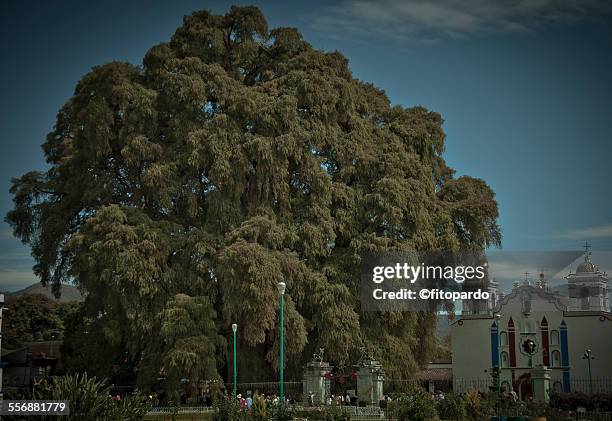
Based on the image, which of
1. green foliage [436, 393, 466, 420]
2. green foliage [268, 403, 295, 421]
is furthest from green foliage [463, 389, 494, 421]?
green foliage [268, 403, 295, 421]

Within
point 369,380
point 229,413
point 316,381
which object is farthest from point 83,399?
point 369,380

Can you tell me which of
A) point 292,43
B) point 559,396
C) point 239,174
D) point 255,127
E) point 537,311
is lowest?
point 559,396

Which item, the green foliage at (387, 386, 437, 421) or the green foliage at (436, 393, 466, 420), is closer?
the green foliage at (387, 386, 437, 421)

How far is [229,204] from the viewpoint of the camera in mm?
32281

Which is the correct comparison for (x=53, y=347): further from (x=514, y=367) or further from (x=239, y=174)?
(x=514, y=367)

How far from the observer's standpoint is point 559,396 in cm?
2530

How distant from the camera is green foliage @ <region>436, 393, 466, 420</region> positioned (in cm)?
2155

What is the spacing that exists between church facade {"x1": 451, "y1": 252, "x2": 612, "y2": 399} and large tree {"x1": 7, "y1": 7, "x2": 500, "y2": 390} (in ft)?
17.1

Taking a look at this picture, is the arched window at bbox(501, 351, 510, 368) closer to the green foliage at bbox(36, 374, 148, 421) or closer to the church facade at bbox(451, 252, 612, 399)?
the church facade at bbox(451, 252, 612, 399)

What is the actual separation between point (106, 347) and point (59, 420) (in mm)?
19460

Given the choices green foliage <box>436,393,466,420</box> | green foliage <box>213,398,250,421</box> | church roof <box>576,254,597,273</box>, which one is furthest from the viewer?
church roof <box>576,254,597,273</box>

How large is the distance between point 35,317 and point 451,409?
139ft

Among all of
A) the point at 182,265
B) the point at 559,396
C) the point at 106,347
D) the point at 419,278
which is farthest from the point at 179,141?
the point at 559,396

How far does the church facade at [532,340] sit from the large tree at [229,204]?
17.1 feet
